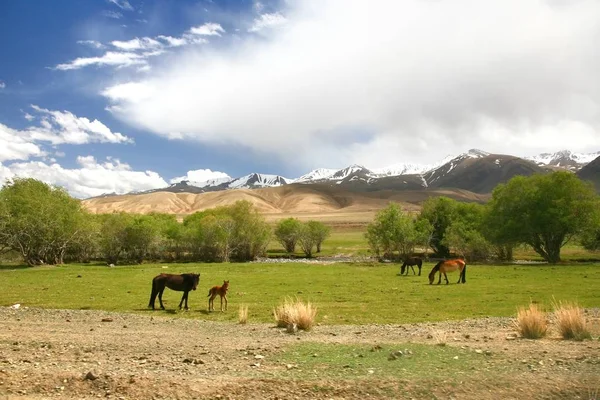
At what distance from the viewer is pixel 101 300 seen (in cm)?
2741

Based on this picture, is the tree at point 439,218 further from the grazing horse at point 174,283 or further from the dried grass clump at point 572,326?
the dried grass clump at point 572,326

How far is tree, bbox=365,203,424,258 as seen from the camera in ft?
252

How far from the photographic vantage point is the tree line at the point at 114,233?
64013mm

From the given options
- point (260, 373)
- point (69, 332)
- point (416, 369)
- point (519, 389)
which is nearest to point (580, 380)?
point (519, 389)

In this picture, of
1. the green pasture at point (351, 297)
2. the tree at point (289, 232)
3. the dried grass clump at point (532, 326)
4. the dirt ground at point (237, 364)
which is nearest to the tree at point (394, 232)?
the tree at point (289, 232)

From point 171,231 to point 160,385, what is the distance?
8178 centimetres

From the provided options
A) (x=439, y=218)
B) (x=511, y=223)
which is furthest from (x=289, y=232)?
(x=511, y=223)

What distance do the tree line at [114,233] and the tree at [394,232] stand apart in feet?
75.4

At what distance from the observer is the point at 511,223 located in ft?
212

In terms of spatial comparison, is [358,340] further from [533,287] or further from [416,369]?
[533,287]

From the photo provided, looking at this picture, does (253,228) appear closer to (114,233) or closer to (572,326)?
(114,233)

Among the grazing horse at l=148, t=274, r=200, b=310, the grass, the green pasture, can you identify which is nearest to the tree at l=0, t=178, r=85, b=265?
the green pasture

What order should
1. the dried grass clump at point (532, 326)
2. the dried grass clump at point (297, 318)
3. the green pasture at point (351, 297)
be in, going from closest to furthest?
the dried grass clump at point (532, 326), the dried grass clump at point (297, 318), the green pasture at point (351, 297)

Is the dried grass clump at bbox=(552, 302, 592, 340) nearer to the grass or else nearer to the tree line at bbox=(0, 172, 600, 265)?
the grass
